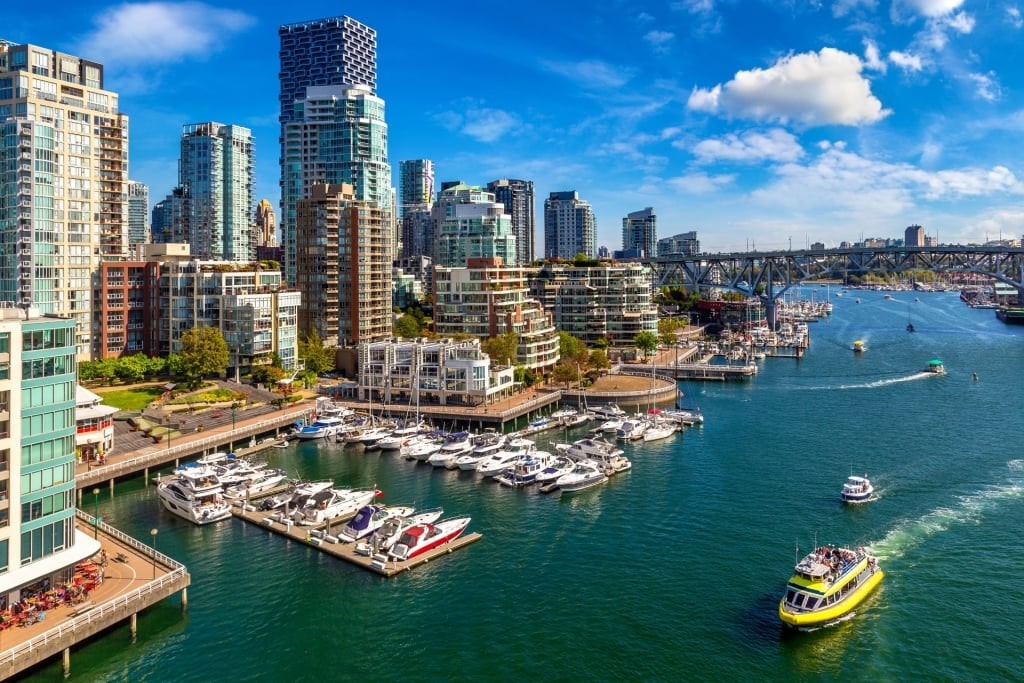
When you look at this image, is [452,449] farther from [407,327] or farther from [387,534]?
[407,327]

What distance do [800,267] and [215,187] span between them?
434ft

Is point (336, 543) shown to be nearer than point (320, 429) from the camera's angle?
Yes

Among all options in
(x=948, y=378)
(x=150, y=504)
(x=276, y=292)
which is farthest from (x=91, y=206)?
(x=948, y=378)

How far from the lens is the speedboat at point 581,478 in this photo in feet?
163

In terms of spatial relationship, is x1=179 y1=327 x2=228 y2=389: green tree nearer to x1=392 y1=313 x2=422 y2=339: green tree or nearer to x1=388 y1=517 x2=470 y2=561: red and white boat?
x1=392 y1=313 x2=422 y2=339: green tree

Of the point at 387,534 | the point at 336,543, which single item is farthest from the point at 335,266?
the point at 387,534

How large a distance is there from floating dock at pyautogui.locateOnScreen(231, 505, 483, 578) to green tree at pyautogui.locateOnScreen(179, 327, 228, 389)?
31171mm

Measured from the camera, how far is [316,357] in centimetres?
8319

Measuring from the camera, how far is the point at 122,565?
3331cm

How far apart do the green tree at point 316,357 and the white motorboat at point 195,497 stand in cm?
3448

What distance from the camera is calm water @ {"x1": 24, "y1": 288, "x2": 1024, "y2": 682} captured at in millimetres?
28906

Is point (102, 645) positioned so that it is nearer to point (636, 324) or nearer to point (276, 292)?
point (276, 292)

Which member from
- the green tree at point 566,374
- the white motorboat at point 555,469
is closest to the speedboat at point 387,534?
the white motorboat at point 555,469

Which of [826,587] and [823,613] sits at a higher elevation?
[826,587]
